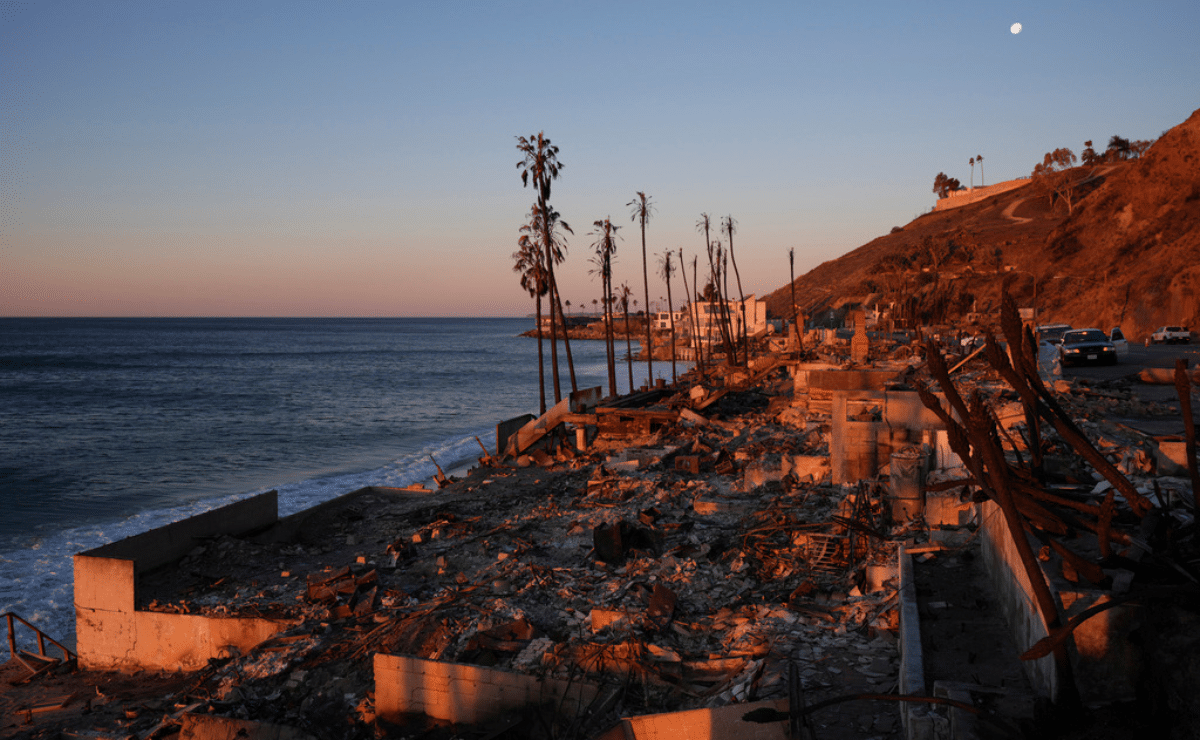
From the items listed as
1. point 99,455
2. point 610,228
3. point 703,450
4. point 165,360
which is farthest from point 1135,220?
point 165,360

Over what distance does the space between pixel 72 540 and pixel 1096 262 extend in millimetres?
66936

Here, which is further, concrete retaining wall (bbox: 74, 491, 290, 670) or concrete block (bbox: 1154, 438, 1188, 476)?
concrete retaining wall (bbox: 74, 491, 290, 670)

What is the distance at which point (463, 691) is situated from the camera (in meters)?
8.01

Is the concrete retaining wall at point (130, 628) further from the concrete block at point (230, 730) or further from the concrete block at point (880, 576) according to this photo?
the concrete block at point (880, 576)

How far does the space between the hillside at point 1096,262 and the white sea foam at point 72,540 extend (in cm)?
2575

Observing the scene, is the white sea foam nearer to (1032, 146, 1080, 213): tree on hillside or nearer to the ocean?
the ocean

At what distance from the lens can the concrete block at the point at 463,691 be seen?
7875 mm

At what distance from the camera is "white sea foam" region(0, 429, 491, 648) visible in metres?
16.6

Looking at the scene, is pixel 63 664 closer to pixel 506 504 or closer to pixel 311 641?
pixel 311 641

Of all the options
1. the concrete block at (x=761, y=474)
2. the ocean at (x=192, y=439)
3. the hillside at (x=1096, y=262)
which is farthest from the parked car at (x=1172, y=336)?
the ocean at (x=192, y=439)

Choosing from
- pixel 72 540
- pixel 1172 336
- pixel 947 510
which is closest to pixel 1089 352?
pixel 1172 336

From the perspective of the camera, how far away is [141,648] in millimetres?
12312

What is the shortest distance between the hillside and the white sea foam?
84.5 ft

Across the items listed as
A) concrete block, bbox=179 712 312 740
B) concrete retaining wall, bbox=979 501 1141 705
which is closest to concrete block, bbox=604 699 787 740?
concrete retaining wall, bbox=979 501 1141 705
